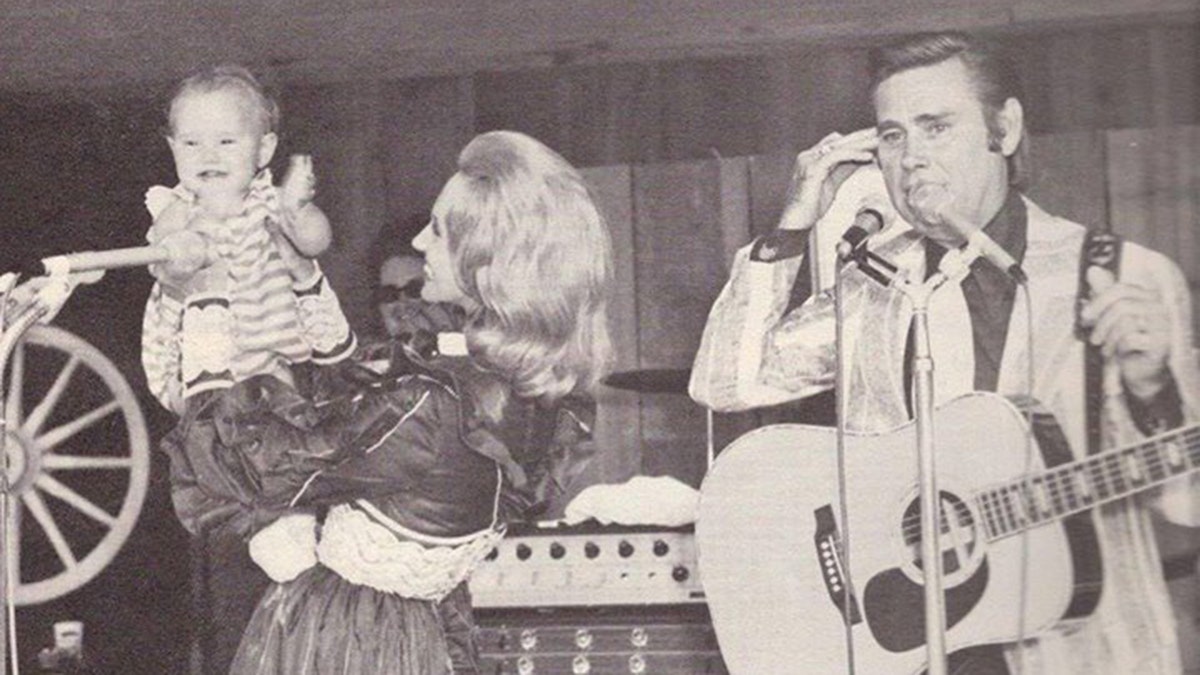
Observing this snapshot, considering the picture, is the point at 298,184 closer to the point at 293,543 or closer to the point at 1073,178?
the point at 293,543

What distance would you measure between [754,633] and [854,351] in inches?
24.5

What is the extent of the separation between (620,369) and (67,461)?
1.29 m

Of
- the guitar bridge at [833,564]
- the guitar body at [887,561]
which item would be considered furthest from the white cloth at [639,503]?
the guitar bridge at [833,564]

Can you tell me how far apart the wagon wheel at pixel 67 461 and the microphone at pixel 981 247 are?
186 centimetres

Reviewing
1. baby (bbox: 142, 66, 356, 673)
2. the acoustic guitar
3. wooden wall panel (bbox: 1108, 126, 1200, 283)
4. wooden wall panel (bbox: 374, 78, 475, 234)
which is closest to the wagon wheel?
baby (bbox: 142, 66, 356, 673)

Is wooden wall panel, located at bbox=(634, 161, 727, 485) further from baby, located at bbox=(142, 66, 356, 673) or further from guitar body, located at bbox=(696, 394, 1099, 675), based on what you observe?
baby, located at bbox=(142, 66, 356, 673)

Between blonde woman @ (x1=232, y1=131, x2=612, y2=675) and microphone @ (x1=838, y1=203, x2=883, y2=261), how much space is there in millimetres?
509

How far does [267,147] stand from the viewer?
11.4 feet

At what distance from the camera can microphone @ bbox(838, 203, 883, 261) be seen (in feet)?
10.6

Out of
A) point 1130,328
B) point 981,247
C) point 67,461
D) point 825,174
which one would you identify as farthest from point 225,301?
point 1130,328

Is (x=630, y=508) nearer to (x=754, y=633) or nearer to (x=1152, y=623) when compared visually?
(x=754, y=633)

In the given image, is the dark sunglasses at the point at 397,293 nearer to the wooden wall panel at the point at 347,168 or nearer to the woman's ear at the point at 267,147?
the wooden wall panel at the point at 347,168

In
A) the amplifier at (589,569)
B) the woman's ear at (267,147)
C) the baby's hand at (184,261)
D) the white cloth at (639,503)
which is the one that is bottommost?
the amplifier at (589,569)

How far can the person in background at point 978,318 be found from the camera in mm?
3100
